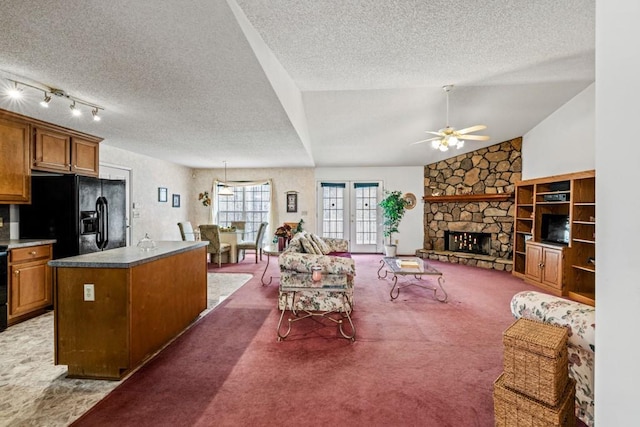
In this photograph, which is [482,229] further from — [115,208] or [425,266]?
[115,208]

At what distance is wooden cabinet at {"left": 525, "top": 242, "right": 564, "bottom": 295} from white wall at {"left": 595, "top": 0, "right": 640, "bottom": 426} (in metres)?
4.07

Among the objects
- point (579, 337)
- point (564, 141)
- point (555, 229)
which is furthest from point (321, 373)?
point (564, 141)

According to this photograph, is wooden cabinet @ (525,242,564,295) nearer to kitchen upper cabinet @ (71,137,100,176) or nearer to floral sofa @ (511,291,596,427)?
floral sofa @ (511,291,596,427)

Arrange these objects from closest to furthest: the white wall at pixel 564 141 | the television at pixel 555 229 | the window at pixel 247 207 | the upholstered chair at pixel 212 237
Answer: the white wall at pixel 564 141 → the television at pixel 555 229 → the upholstered chair at pixel 212 237 → the window at pixel 247 207

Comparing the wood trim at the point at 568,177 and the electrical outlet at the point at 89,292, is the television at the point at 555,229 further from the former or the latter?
the electrical outlet at the point at 89,292

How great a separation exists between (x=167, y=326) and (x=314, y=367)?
1.42m

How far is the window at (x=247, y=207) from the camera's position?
7.96 metres

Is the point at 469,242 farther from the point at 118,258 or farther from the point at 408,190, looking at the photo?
the point at 118,258

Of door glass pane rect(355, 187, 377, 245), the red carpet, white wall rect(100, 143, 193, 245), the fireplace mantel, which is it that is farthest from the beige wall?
the red carpet

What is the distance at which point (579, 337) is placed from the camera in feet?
5.17

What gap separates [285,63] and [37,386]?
3.49m

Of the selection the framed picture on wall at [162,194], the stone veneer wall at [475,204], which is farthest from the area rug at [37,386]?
the stone veneer wall at [475,204]

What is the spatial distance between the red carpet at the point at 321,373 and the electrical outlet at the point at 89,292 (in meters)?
0.68

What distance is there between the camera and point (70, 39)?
199cm
